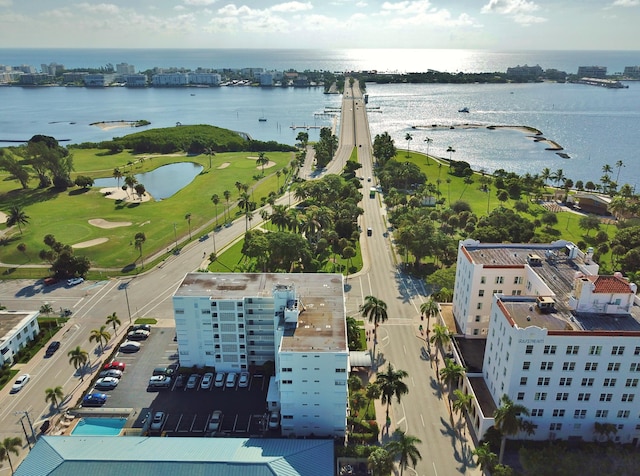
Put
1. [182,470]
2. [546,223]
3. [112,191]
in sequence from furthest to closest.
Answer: [112,191], [546,223], [182,470]

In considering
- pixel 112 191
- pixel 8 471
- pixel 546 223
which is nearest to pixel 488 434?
pixel 8 471

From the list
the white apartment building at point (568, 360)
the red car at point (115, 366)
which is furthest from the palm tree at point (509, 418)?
the red car at point (115, 366)

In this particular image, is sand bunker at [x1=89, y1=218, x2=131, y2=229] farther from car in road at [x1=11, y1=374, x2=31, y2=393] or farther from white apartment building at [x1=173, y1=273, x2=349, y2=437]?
car in road at [x1=11, y1=374, x2=31, y2=393]

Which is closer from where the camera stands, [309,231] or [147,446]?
[147,446]

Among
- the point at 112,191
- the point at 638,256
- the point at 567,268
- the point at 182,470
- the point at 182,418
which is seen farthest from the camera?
the point at 112,191

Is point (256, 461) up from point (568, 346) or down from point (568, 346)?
down

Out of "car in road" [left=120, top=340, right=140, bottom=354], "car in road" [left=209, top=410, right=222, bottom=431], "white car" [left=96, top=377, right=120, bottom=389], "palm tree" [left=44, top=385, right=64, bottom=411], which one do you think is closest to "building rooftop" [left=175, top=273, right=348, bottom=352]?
"car in road" [left=120, top=340, right=140, bottom=354]

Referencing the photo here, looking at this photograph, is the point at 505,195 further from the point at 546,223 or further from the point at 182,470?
the point at 182,470
